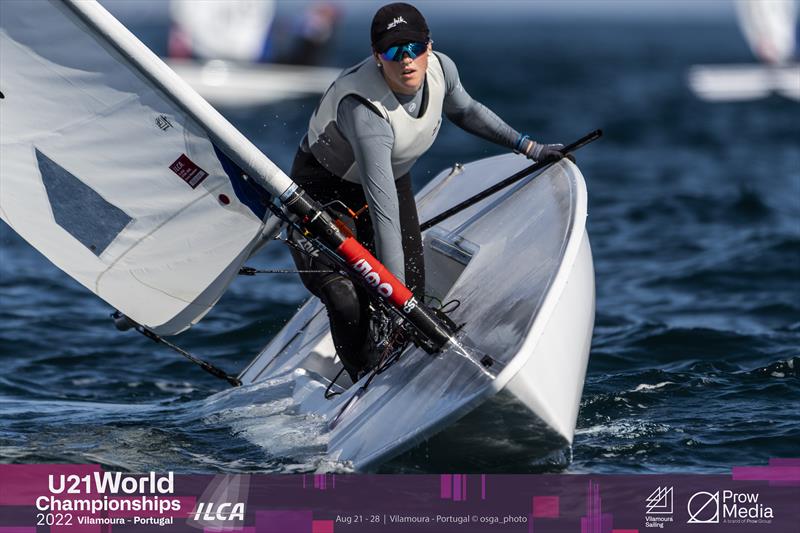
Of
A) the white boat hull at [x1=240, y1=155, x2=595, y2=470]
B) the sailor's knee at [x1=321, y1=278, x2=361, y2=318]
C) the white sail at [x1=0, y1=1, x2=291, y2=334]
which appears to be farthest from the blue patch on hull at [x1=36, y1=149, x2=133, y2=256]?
the white boat hull at [x1=240, y1=155, x2=595, y2=470]

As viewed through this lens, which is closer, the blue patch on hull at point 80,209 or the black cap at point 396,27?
the black cap at point 396,27

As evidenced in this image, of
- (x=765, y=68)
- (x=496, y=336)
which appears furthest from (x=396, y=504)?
(x=765, y=68)

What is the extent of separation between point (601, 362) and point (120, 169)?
2.99m

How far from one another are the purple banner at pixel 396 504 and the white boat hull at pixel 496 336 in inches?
7.7

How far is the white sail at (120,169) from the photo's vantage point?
4398mm

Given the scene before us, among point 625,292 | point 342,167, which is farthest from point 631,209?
point 342,167

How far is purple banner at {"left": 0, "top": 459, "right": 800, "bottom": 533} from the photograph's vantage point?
4.01m

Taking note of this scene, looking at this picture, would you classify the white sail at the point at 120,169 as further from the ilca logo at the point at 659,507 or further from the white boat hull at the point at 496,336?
the ilca logo at the point at 659,507

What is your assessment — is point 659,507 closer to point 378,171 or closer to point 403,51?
point 378,171

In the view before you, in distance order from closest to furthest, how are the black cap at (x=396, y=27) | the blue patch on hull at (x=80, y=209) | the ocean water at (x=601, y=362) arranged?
the black cap at (x=396, y=27)
the ocean water at (x=601, y=362)
the blue patch on hull at (x=80, y=209)

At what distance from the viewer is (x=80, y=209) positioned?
15.8ft

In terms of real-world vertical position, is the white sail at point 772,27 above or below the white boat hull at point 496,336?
above

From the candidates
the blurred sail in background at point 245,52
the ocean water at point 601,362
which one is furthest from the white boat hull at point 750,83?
the ocean water at point 601,362

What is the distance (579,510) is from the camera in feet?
13.4
